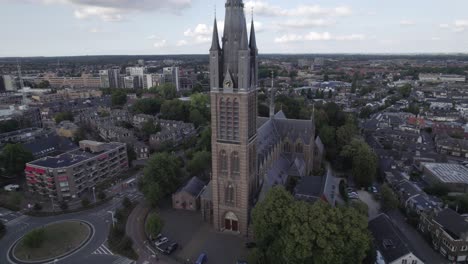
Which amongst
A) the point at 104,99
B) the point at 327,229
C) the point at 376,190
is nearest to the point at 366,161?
the point at 376,190

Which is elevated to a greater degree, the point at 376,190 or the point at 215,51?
the point at 215,51

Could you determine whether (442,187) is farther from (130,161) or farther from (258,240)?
(130,161)

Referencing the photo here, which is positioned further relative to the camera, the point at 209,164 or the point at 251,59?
the point at 209,164

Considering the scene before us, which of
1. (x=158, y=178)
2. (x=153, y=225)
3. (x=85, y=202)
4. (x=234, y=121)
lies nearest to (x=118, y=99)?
(x=85, y=202)

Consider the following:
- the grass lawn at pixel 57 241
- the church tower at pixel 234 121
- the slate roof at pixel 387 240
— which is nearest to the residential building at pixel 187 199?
the church tower at pixel 234 121

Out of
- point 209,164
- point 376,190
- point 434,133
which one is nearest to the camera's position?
point 376,190

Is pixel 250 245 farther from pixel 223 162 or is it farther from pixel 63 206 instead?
pixel 63 206

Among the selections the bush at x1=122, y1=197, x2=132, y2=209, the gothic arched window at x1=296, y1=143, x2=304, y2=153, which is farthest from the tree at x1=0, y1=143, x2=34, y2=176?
the gothic arched window at x1=296, y1=143, x2=304, y2=153

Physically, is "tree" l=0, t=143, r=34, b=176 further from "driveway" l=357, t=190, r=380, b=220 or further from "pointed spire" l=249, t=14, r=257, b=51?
"driveway" l=357, t=190, r=380, b=220
